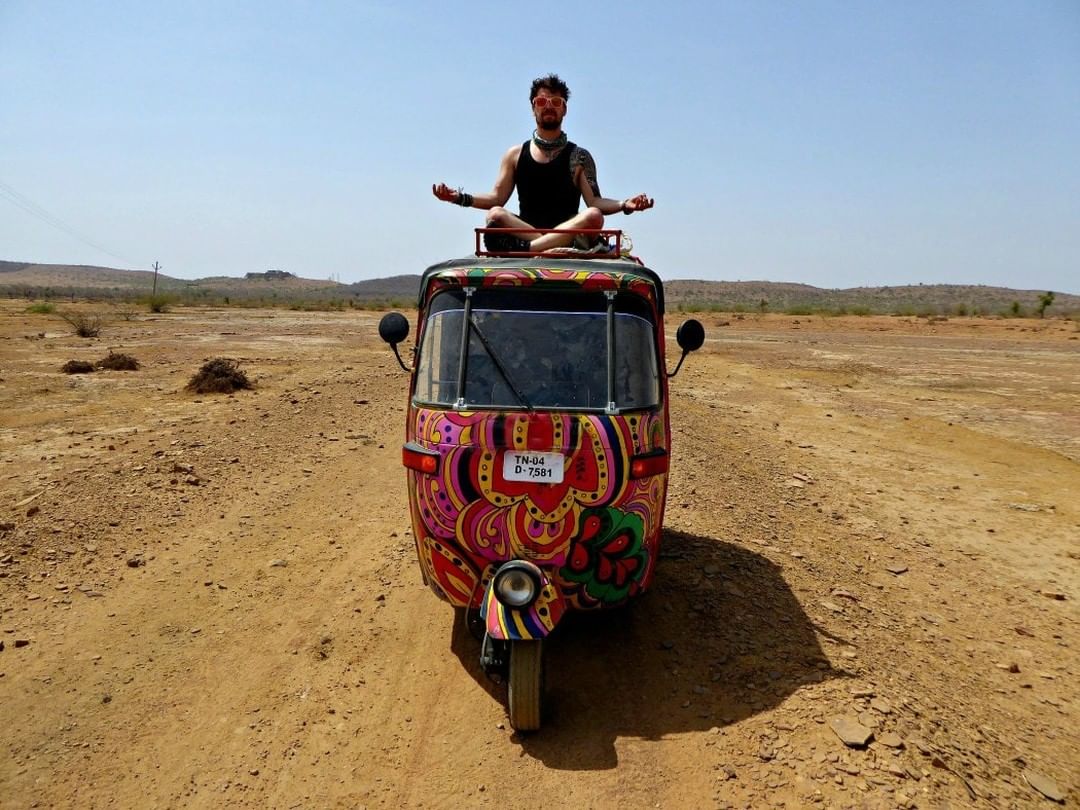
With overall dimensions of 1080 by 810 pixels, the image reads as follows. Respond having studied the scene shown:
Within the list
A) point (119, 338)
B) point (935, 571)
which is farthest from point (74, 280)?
point (935, 571)

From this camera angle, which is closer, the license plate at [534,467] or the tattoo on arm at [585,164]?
the license plate at [534,467]

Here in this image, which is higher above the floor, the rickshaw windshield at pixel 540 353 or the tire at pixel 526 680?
the rickshaw windshield at pixel 540 353

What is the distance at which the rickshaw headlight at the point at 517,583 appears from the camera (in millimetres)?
3820

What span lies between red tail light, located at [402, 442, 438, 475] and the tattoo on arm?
3.05 m

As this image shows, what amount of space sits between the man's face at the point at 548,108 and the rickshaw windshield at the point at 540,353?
2.33 m

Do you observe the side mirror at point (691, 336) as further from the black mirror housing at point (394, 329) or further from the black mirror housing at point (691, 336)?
the black mirror housing at point (394, 329)

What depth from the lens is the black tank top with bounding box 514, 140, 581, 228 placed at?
6.25 m

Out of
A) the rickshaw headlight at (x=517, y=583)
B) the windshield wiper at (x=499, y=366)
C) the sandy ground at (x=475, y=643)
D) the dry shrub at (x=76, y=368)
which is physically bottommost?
the sandy ground at (x=475, y=643)

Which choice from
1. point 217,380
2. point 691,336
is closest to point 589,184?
point 691,336

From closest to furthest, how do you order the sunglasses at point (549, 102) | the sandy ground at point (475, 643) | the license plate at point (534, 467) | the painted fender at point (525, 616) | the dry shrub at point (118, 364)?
the sandy ground at point (475, 643)
the painted fender at point (525, 616)
the license plate at point (534, 467)
the sunglasses at point (549, 102)
the dry shrub at point (118, 364)

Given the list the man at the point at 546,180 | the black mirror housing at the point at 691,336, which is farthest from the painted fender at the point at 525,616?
the man at the point at 546,180

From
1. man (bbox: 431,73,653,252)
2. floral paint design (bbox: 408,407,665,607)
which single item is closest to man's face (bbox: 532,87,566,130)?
man (bbox: 431,73,653,252)

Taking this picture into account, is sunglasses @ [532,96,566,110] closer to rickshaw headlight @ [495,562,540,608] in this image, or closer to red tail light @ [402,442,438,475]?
red tail light @ [402,442,438,475]

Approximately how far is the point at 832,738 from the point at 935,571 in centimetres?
317
